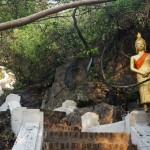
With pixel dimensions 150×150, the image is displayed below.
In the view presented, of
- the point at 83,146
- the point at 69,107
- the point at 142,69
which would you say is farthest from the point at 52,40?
the point at 83,146

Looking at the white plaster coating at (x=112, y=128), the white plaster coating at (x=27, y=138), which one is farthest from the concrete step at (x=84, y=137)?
the white plaster coating at (x=112, y=128)

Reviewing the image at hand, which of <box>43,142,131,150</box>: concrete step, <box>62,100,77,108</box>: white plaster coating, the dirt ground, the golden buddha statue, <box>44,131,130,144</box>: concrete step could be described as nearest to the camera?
<box>43,142,131,150</box>: concrete step

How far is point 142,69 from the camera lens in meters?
7.66

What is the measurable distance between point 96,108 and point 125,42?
3.64 m

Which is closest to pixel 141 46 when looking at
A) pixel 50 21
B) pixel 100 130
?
pixel 100 130

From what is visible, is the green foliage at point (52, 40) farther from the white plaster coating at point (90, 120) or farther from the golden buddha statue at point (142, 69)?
the white plaster coating at point (90, 120)

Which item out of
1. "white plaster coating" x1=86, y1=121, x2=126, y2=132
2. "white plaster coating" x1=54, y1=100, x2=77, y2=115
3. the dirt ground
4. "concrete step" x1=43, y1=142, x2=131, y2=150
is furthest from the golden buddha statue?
"white plaster coating" x1=54, y1=100, x2=77, y2=115

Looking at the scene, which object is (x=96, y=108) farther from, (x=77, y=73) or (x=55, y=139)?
(x=77, y=73)

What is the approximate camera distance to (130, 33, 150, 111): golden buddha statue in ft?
24.7

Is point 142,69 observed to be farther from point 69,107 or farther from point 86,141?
point 69,107

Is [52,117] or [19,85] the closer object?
[52,117]

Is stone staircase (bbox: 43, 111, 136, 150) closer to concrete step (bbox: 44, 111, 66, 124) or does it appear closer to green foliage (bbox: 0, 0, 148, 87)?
concrete step (bbox: 44, 111, 66, 124)

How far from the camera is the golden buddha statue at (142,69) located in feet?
24.7

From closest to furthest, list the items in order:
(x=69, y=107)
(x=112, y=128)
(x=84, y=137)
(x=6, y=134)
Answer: (x=84, y=137) < (x=112, y=128) < (x=6, y=134) < (x=69, y=107)
